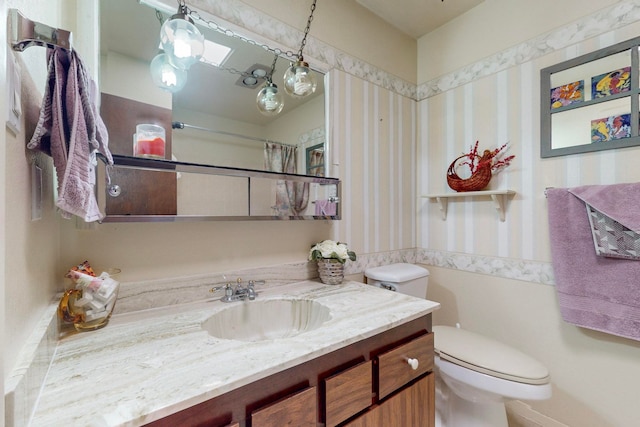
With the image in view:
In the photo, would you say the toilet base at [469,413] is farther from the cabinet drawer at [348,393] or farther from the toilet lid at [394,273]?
the cabinet drawer at [348,393]

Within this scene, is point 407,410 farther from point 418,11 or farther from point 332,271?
point 418,11

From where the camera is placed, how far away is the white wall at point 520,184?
1264 mm

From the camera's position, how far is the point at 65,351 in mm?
711

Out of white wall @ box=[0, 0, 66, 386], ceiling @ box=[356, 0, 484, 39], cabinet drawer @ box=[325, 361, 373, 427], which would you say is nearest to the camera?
white wall @ box=[0, 0, 66, 386]

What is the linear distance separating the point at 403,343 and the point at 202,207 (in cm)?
92

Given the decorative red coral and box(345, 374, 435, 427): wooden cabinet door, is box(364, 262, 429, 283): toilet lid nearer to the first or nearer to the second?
box(345, 374, 435, 427): wooden cabinet door

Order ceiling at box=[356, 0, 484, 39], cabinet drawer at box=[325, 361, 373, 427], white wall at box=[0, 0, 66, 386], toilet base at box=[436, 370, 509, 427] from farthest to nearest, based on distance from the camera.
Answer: ceiling at box=[356, 0, 484, 39], toilet base at box=[436, 370, 509, 427], cabinet drawer at box=[325, 361, 373, 427], white wall at box=[0, 0, 66, 386]

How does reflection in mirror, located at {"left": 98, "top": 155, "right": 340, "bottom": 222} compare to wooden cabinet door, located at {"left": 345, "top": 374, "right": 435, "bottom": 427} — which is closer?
wooden cabinet door, located at {"left": 345, "top": 374, "right": 435, "bottom": 427}

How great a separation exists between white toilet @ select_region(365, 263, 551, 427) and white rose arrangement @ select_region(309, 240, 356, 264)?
30 cm

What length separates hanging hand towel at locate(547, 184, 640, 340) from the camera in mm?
1148

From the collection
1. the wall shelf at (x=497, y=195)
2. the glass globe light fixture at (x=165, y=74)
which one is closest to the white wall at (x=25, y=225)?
the glass globe light fixture at (x=165, y=74)

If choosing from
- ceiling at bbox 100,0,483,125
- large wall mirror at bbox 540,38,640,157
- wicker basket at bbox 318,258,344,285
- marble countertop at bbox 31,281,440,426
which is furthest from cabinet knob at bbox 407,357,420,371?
large wall mirror at bbox 540,38,640,157

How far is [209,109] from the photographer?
1165mm

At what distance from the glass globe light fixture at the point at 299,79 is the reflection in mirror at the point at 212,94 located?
0.21ft
